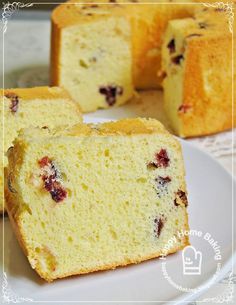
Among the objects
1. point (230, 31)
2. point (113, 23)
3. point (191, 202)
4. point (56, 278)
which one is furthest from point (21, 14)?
point (56, 278)

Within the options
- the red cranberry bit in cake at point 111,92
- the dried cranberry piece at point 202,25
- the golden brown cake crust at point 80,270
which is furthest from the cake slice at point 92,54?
the golden brown cake crust at point 80,270

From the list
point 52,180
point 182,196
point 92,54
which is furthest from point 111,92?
point 52,180

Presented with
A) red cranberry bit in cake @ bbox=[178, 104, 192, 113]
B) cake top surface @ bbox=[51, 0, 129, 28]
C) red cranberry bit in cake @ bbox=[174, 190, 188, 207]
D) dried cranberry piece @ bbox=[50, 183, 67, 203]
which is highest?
cake top surface @ bbox=[51, 0, 129, 28]

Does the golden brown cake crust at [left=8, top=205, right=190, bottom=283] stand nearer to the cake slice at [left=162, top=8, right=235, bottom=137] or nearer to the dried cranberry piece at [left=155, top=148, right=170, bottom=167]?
the dried cranberry piece at [left=155, top=148, right=170, bottom=167]

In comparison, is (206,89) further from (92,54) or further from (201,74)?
(92,54)

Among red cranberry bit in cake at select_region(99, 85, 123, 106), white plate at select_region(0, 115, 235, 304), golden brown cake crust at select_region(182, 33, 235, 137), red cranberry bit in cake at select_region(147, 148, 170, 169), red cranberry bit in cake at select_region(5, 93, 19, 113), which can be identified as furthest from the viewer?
red cranberry bit in cake at select_region(99, 85, 123, 106)

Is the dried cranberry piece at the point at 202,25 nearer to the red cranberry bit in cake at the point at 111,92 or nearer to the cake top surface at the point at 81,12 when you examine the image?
the cake top surface at the point at 81,12

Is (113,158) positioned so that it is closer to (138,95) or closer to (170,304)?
(170,304)

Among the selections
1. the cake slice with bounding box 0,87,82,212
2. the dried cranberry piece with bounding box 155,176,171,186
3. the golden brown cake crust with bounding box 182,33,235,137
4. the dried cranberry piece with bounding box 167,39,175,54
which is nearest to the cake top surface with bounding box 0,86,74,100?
the cake slice with bounding box 0,87,82,212
